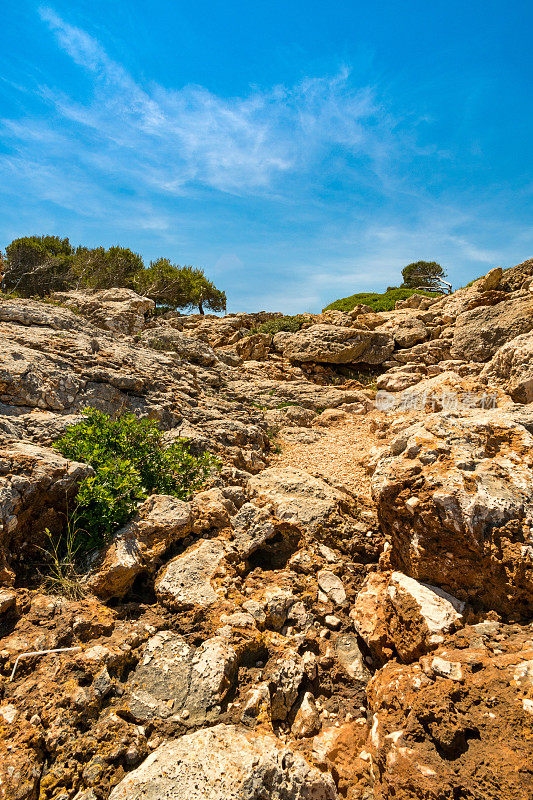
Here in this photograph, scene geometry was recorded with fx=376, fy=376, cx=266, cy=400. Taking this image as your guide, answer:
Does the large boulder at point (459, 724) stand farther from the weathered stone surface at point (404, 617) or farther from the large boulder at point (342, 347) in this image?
the large boulder at point (342, 347)

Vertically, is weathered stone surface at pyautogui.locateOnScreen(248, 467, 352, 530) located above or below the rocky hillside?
above

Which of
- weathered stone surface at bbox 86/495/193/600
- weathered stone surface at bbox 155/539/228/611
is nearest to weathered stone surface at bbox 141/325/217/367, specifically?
weathered stone surface at bbox 86/495/193/600

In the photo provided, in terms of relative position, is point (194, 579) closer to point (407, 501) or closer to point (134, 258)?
point (407, 501)

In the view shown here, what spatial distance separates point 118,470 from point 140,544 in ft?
3.49

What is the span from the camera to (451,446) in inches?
165

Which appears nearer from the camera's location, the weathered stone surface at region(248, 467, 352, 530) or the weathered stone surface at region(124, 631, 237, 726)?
the weathered stone surface at region(124, 631, 237, 726)

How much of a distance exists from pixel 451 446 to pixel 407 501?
0.89 meters

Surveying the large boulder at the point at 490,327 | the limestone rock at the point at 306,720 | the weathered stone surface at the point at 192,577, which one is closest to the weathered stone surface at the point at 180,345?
the large boulder at the point at 490,327

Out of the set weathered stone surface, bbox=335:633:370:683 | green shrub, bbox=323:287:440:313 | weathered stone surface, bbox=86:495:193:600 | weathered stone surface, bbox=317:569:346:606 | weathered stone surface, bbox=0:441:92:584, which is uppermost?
green shrub, bbox=323:287:440:313

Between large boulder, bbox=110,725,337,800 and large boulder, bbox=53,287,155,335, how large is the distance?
1604 cm

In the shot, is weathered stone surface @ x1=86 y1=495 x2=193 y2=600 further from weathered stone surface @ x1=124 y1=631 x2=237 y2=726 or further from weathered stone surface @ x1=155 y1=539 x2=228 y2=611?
weathered stone surface @ x1=124 y1=631 x2=237 y2=726

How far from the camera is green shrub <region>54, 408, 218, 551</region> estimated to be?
4254 millimetres

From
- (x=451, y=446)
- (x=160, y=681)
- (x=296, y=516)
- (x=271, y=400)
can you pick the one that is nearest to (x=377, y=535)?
(x=296, y=516)

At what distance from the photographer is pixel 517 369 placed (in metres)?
9.03
